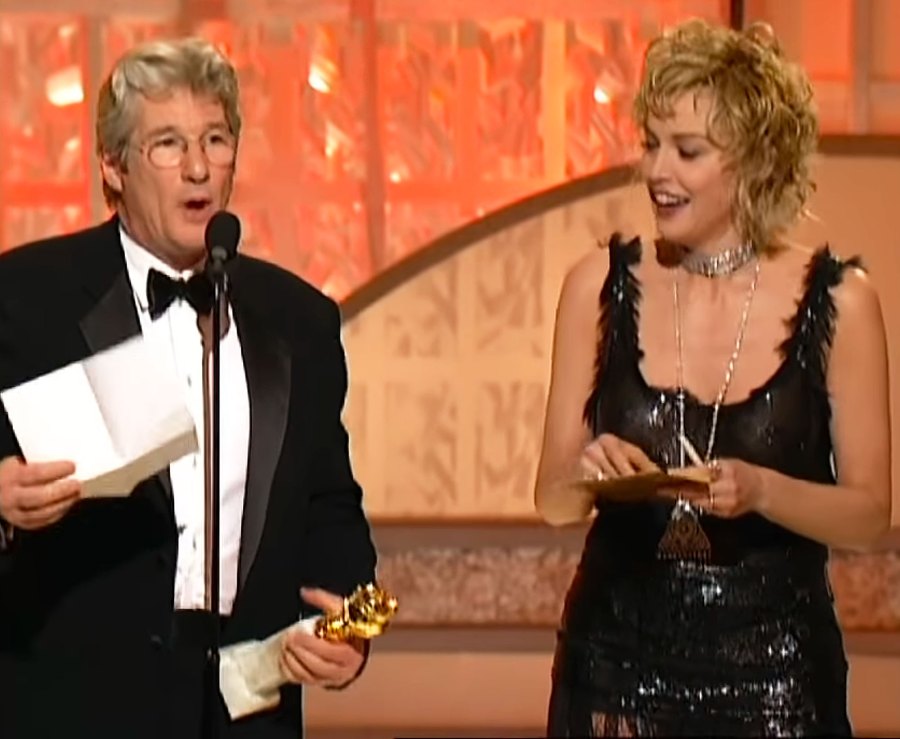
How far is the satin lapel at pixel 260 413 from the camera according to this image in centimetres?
245

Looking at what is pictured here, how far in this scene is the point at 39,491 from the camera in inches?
86.8

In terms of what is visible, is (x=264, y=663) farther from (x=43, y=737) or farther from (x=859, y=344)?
(x=859, y=344)

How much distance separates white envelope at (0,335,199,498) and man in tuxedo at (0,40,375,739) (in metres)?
0.12

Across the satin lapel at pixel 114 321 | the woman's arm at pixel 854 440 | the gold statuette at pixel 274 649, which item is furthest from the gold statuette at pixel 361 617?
the woman's arm at pixel 854 440

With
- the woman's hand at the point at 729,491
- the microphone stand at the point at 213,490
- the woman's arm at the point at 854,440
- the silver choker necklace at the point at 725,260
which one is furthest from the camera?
the silver choker necklace at the point at 725,260

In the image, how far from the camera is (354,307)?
393 cm

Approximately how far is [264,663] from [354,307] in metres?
1.61

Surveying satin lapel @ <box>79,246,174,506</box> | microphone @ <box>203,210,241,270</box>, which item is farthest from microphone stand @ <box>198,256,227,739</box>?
satin lapel @ <box>79,246,174,506</box>

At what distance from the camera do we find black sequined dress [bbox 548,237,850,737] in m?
2.52

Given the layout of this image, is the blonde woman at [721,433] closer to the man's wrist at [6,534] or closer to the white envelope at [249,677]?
the white envelope at [249,677]

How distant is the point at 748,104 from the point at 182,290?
0.76 meters

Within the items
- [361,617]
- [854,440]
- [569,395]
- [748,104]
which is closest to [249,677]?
[361,617]

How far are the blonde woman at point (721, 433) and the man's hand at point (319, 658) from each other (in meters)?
0.36

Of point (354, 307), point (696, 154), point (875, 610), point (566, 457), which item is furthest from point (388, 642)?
point (696, 154)
